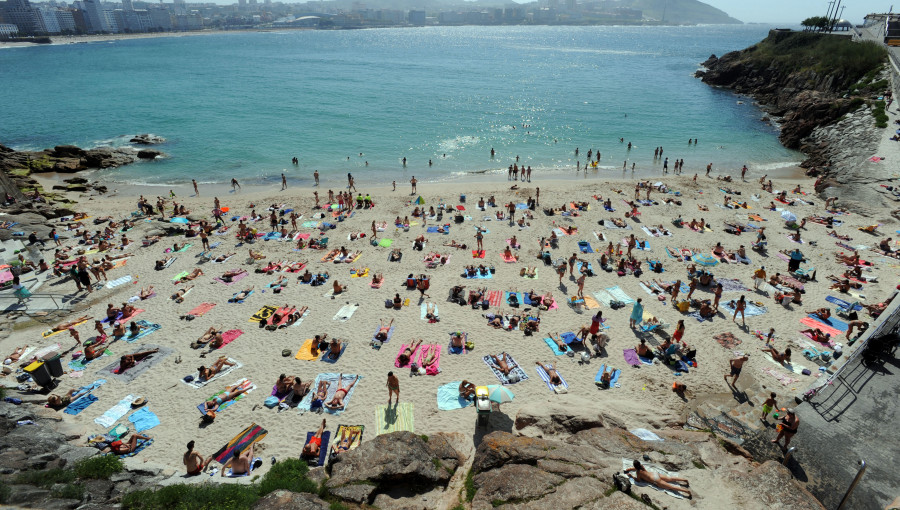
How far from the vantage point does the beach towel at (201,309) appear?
53.2 feet

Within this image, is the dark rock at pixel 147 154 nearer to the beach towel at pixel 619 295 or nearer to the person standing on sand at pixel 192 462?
the person standing on sand at pixel 192 462

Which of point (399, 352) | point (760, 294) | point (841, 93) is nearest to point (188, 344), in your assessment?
point (399, 352)

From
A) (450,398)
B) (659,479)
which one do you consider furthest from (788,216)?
(450,398)

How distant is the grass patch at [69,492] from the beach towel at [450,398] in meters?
7.67

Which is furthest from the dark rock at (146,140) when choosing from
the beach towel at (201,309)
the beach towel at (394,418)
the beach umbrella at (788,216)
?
the beach umbrella at (788,216)

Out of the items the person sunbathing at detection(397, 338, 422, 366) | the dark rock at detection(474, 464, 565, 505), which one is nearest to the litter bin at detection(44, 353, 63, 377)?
the person sunbathing at detection(397, 338, 422, 366)

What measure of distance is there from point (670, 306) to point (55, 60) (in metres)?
150

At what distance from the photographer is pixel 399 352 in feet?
46.5

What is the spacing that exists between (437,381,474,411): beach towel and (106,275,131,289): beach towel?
1549cm

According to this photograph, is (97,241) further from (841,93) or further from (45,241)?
(841,93)

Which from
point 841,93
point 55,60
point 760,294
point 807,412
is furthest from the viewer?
point 55,60

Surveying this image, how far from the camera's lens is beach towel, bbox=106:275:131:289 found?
59.8 ft

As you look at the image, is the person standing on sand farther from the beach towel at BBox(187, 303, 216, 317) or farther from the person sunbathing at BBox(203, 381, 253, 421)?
the beach towel at BBox(187, 303, 216, 317)

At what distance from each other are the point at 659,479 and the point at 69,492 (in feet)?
34.5
